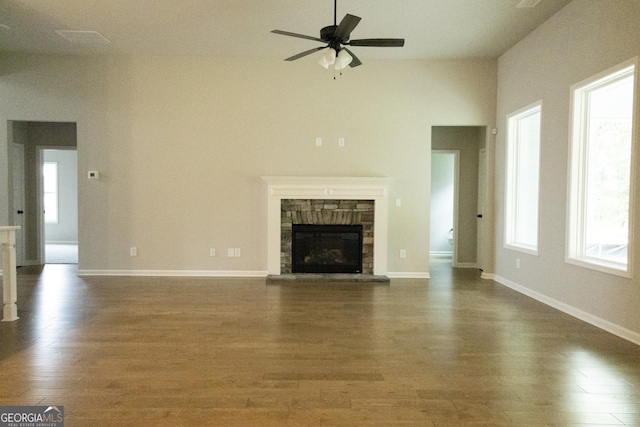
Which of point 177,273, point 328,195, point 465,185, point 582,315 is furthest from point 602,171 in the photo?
point 177,273

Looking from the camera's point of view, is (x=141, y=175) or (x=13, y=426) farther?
(x=141, y=175)

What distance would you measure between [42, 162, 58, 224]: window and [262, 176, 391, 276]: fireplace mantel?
313 inches

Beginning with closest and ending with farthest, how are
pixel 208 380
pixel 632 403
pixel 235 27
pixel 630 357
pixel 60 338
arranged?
pixel 632 403
pixel 208 380
pixel 630 357
pixel 60 338
pixel 235 27

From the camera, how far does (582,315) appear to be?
378 centimetres

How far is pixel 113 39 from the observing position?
5.07 m

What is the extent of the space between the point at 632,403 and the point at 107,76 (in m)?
6.85

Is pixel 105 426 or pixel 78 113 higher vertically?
pixel 78 113

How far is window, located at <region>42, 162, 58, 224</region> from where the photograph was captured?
1028cm

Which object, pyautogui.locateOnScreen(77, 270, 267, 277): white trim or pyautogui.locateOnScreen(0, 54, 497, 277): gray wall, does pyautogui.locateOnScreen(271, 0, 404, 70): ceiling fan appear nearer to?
pyautogui.locateOnScreen(0, 54, 497, 277): gray wall

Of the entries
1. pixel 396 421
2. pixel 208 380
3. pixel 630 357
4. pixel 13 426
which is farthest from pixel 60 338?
pixel 630 357

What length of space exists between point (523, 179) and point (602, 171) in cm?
149

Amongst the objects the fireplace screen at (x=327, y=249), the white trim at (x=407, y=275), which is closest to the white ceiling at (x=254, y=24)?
the fireplace screen at (x=327, y=249)

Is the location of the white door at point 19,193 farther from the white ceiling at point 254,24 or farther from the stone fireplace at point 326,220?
the stone fireplace at point 326,220

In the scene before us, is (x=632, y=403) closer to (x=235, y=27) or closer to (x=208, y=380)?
(x=208, y=380)
